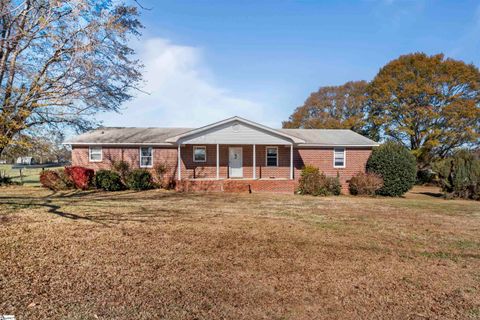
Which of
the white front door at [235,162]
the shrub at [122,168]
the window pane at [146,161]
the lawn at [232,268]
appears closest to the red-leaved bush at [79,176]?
the shrub at [122,168]

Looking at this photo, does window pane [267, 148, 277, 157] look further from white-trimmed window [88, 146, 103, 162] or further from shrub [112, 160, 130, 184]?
white-trimmed window [88, 146, 103, 162]

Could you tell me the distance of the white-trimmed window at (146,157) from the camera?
18.6 metres

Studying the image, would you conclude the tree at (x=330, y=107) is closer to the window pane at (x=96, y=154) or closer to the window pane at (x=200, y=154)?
the window pane at (x=200, y=154)

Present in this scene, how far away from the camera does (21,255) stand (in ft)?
16.1

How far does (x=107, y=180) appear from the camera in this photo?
15867 millimetres

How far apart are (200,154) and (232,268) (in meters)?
14.7

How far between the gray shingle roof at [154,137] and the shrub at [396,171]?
83.7 inches

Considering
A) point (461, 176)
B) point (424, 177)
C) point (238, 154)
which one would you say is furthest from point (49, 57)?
point (424, 177)

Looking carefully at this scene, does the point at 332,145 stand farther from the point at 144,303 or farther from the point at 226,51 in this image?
the point at 144,303

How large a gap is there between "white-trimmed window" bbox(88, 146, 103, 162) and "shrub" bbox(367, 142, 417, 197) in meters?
17.9

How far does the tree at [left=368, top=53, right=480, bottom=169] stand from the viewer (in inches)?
1065

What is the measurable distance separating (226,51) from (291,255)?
1275cm

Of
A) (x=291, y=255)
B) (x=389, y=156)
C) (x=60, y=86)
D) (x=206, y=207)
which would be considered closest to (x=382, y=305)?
(x=291, y=255)

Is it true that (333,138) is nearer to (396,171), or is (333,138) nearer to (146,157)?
(396,171)
